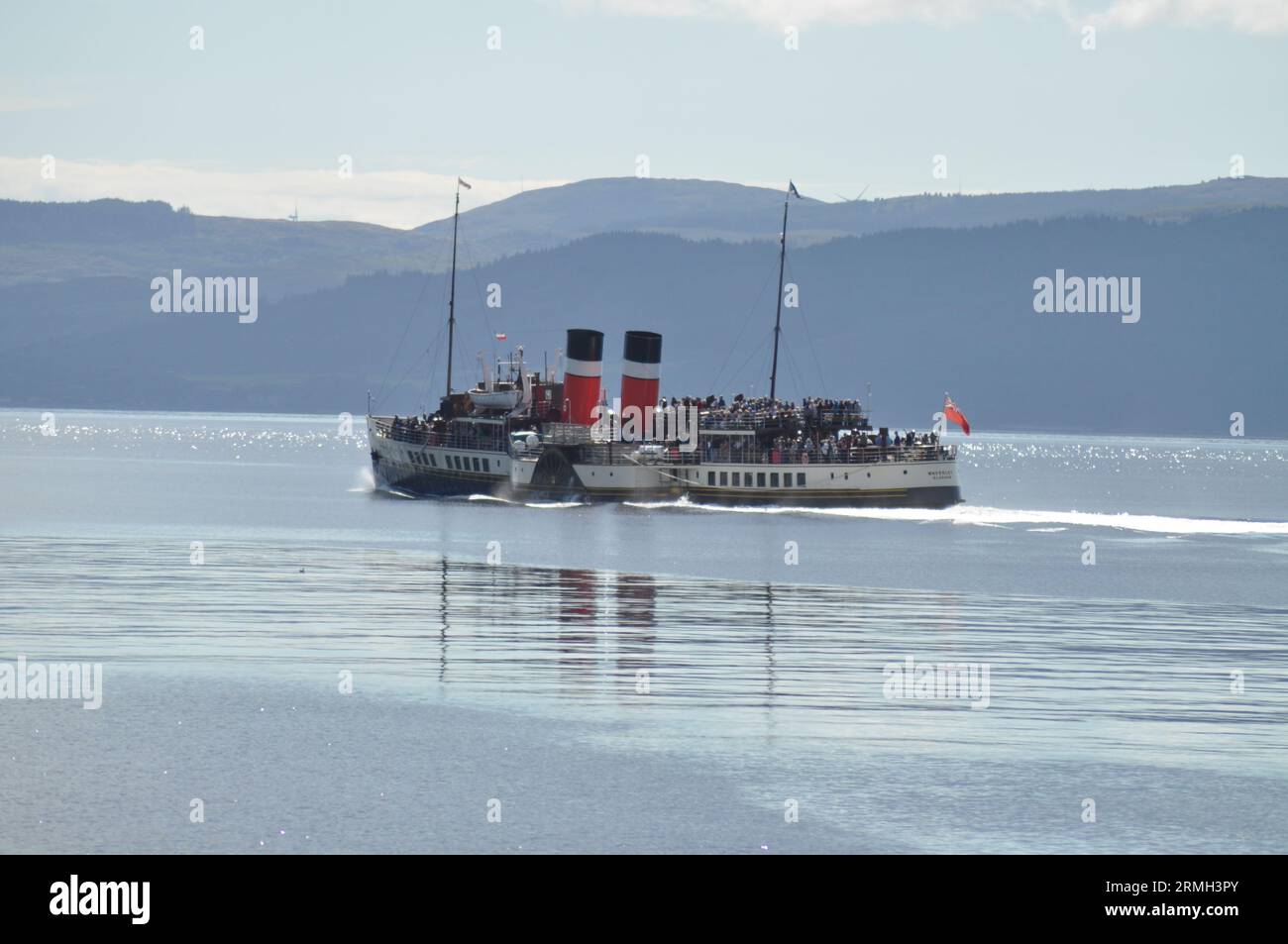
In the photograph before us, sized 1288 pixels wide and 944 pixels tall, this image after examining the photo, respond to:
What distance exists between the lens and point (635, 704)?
4272 cm

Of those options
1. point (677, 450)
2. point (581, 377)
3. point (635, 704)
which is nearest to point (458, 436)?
point (581, 377)

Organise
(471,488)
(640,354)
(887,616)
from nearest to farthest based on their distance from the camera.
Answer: (887,616) < (640,354) < (471,488)

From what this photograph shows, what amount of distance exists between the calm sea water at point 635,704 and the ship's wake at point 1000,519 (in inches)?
1094

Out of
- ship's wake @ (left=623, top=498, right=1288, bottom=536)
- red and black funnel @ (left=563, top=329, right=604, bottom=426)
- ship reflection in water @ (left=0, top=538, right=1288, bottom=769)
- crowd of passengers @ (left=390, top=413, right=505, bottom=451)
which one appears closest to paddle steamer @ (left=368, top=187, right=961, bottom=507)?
red and black funnel @ (left=563, top=329, right=604, bottom=426)

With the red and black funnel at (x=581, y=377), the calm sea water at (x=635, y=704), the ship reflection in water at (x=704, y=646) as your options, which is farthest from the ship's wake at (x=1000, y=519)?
the ship reflection in water at (x=704, y=646)

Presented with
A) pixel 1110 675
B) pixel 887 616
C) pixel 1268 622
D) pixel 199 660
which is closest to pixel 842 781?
pixel 1110 675

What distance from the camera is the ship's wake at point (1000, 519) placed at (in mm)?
118125

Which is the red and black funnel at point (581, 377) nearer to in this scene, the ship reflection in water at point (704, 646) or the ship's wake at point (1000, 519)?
the ship's wake at point (1000, 519)

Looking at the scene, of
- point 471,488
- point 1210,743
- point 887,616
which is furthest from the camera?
point 471,488

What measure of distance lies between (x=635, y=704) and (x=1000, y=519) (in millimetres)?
84237

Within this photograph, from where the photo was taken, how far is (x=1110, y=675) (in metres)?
48.2

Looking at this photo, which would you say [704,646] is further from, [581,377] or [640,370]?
[581,377]
